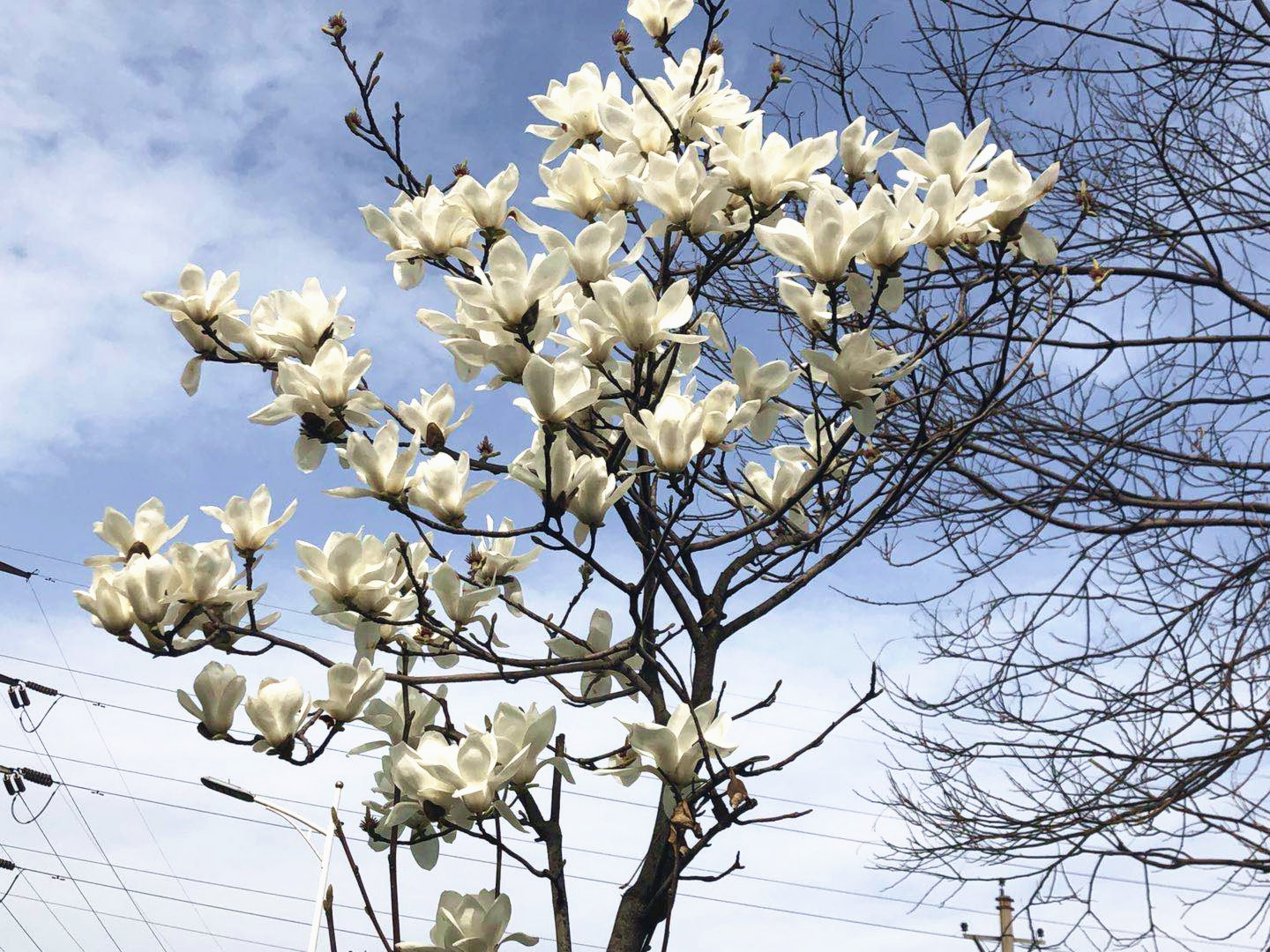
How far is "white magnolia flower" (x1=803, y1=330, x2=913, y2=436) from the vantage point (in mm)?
1213

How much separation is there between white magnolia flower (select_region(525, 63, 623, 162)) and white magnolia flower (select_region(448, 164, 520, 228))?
0.68 feet

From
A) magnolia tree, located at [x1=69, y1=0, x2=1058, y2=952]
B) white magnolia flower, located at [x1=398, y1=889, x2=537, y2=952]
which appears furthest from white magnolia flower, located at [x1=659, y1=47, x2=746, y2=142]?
white magnolia flower, located at [x1=398, y1=889, x2=537, y2=952]

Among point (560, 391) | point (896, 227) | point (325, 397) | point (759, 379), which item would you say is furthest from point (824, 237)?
point (325, 397)

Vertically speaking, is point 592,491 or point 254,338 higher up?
point 254,338

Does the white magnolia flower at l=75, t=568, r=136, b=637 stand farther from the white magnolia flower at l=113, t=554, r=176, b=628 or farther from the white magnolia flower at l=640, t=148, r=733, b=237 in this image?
the white magnolia flower at l=640, t=148, r=733, b=237

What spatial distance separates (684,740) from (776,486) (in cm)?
40

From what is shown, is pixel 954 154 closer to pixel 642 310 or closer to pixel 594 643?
pixel 642 310

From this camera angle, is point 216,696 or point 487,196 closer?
point 216,696

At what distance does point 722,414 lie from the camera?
1.27 metres

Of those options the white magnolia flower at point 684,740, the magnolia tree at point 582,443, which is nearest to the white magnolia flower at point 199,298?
the magnolia tree at point 582,443

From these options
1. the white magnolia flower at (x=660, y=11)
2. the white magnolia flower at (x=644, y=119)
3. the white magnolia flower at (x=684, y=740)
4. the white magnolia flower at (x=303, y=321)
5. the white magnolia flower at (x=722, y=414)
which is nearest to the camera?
the white magnolia flower at (x=684, y=740)

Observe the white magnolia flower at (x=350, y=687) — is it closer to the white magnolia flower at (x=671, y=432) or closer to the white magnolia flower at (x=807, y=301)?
the white magnolia flower at (x=671, y=432)

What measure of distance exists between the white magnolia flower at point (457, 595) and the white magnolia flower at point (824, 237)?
577 mm

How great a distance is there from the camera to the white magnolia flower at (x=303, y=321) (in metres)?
1.37
